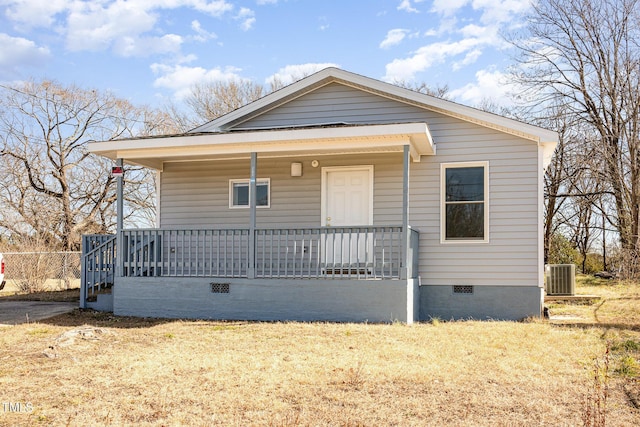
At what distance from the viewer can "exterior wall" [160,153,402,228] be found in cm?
1136

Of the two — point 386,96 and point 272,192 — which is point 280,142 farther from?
point 386,96

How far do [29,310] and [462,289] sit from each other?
27.3 ft

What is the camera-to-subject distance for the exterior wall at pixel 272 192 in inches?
447

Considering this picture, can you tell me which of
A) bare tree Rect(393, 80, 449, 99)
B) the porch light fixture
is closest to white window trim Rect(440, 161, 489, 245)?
the porch light fixture

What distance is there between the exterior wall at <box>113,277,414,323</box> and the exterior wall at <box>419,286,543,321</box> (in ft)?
3.74

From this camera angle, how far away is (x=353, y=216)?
11.6 meters

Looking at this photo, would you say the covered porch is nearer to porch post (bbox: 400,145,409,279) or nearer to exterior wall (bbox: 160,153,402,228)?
porch post (bbox: 400,145,409,279)

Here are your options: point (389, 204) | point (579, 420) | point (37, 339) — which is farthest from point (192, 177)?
point (579, 420)

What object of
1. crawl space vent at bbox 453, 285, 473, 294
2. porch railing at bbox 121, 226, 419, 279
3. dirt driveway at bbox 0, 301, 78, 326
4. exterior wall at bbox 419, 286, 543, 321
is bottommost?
dirt driveway at bbox 0, 301, 78, 326

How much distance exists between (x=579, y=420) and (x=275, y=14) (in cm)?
1210

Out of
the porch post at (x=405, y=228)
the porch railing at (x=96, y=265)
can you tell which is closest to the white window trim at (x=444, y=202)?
the porch post at (x=405, y=228)

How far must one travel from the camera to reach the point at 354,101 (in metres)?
11.9

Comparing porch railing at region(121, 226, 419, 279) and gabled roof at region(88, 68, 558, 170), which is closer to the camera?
gabled roof at region(88, 68, 558, 170)

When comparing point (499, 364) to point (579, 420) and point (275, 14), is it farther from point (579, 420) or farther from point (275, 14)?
point (275, 14)
